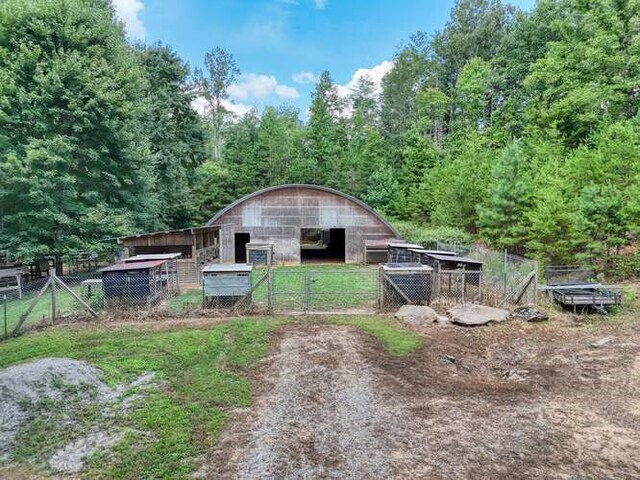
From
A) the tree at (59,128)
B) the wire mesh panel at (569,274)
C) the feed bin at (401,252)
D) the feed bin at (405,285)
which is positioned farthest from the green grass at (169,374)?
the tree at (59,128)

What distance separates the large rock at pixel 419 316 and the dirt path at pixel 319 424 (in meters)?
3.09

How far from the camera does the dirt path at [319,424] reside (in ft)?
15.4

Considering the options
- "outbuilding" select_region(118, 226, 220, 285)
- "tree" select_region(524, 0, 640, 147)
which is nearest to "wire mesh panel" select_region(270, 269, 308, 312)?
"outbuilding" select_region(118, 226, 220, 285)

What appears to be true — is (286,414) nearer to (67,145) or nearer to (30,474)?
(30,474)

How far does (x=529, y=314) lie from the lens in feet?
36.2

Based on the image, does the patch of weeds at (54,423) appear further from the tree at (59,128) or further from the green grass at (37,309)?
the tree at (59,128)

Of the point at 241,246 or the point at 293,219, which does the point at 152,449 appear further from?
the point at 241,246

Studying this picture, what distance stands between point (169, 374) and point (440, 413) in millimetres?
4872

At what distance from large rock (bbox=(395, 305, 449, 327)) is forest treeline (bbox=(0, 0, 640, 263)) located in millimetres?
7701

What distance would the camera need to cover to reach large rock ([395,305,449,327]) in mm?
10750

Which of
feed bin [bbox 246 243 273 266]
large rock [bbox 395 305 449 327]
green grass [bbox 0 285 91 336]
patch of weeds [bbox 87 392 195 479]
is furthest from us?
feed bin [bbox 246 243 273 266]

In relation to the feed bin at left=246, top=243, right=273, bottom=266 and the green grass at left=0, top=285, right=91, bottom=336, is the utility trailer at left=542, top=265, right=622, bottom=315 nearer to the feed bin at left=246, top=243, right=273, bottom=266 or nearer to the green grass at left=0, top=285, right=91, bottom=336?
the feed bin at left=246, top=243, right=273, bottom=266

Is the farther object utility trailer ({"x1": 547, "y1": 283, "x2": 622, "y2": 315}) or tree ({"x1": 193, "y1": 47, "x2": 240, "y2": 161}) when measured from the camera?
tree ({"x1": 193, "y1": 47, "x2": 240, "y2": 161})

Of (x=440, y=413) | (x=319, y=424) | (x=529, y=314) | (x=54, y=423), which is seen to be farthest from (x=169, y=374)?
(x=529, y=314)
